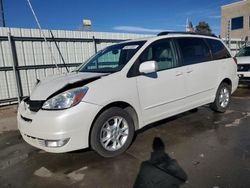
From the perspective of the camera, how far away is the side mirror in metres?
3.49

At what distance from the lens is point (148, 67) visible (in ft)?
11.5

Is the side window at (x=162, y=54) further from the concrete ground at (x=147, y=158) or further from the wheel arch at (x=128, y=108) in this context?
the concrete ground at (x=147, y=158)

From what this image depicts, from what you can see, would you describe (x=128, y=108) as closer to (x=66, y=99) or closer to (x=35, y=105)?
(x=66, y=99)

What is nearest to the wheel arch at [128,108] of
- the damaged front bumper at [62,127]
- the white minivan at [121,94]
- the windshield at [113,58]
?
the white minivan at [121,94]

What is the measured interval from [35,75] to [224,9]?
33.8 meters

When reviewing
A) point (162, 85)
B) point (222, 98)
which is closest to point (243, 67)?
point (222, 98)

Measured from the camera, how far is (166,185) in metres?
2.64

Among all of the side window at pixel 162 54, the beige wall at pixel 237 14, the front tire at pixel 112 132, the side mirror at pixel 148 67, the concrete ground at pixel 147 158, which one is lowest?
the concrete ground at pixel 147 158

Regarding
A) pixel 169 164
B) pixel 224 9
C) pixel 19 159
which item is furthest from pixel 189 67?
pixel 224 9

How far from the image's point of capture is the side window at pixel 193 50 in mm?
4430

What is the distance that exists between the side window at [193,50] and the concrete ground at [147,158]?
1371mm

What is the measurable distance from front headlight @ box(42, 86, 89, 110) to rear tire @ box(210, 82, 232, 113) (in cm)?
348

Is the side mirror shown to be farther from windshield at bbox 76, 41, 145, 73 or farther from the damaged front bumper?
the damaged front bumper

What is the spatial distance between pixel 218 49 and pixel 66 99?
12.7ft
